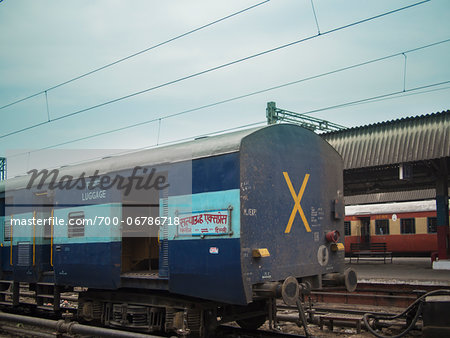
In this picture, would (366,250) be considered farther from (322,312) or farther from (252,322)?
(252,322)

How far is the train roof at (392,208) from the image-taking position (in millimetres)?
26839

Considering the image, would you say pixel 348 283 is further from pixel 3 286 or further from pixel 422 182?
pixel 422 182

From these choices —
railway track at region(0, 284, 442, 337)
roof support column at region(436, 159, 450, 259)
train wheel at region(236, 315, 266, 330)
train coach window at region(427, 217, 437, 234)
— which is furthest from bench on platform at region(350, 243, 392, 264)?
train wheel at region(236, 315, 266, 330)

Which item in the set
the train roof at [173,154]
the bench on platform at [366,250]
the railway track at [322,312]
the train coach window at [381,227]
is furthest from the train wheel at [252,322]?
the train coach window at [381,227]

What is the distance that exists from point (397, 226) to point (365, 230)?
193cm

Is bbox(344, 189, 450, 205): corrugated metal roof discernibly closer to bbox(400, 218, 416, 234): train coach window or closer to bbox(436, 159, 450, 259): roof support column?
bbox(400, 218, 416, 234): train coach window

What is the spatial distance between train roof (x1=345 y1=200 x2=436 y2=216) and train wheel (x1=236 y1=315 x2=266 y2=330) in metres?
20.5

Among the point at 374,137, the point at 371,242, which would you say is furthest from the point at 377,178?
the point at 371,242

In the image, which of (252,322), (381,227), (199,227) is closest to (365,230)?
(381,227)

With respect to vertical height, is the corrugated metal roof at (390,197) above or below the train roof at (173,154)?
above

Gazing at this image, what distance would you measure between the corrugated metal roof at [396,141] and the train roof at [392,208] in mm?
10672

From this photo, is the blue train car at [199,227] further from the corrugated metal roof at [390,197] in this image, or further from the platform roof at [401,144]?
the corrugated metal roof at [390,197]

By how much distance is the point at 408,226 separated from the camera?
1085 inches

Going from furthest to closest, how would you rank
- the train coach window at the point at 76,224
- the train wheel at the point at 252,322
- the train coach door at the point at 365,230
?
1. the train coach door at the point at 365,230
2. the train coach window at the point at 76,224
3. the train wheel at the point at 252,322
